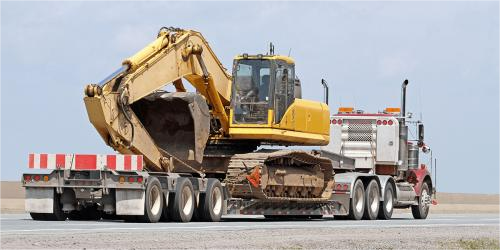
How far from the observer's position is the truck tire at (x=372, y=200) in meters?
40.1

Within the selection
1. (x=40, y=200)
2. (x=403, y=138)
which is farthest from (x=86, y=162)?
(x=403, y=138)

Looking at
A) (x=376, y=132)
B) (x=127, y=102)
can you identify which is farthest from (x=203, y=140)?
(x=376, y=132)

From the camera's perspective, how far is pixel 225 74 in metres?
36.3

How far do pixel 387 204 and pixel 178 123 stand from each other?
32.1 ft

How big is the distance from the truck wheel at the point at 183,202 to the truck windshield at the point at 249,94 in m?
4.06

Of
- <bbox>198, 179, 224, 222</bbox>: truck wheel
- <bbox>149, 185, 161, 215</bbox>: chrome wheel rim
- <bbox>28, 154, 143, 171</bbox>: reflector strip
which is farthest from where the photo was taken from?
<bbox>198, 179, 224, 222</bbox>: truck wheel

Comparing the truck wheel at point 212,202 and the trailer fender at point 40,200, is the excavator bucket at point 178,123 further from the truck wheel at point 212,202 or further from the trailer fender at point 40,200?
the trailer fender at point 40,200

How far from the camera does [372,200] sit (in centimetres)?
4088

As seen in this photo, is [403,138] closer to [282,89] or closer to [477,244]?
[282,89]

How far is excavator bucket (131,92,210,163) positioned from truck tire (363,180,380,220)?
7.44 m

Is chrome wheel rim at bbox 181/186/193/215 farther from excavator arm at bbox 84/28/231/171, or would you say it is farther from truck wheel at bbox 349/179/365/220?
truck wheel at bbox 349/179/365/220

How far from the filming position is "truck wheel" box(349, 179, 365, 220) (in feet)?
129

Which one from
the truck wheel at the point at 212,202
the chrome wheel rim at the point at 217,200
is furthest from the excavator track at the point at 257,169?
the chrome wheel rim at the point at 217,200

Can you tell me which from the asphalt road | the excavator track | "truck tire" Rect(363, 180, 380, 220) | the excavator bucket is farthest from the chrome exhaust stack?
the asphalt road
